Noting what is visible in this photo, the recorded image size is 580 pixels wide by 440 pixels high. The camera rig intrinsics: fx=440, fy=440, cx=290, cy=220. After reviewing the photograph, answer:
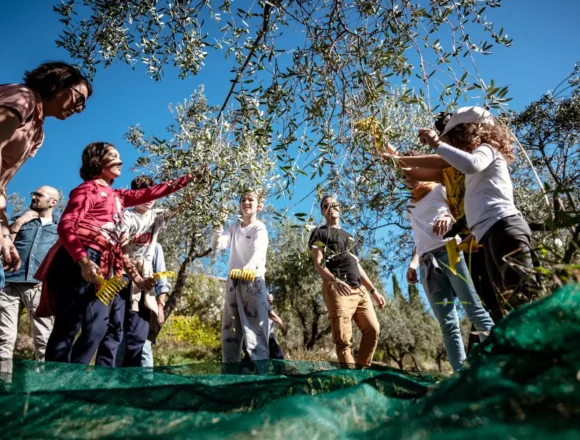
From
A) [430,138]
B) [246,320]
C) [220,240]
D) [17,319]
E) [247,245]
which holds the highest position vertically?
[220,240]

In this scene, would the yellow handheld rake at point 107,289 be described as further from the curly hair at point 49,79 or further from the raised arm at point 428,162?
the raised arm at point 428,162

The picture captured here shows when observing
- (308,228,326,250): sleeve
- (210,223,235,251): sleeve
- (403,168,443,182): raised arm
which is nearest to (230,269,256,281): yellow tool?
(210,223,235,251): sleeve

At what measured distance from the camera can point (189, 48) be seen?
13.8 ft

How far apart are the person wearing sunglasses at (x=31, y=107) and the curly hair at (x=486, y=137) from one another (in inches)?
110

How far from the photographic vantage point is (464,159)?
2893 millimetres

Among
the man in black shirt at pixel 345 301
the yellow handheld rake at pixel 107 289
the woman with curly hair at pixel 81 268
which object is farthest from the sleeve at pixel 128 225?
the man in black shirt at pixel 345 301

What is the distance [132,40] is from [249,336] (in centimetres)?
346

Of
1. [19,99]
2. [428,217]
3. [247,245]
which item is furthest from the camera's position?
[247,245]

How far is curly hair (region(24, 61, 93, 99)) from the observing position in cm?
292

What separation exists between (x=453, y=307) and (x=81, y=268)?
3.16m

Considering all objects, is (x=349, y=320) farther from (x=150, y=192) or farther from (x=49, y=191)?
(x=49, y=191)

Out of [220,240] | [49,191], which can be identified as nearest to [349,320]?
[220,240]

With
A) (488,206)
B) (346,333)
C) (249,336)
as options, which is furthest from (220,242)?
(488,206)

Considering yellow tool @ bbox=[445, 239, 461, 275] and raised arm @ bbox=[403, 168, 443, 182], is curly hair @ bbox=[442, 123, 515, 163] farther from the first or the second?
yellow tool @ bbox=[445, 239, 461, 275]
